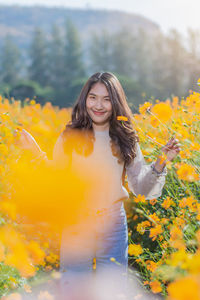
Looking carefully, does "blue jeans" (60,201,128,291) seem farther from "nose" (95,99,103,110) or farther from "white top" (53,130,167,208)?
"nose" (95,99,103,110)

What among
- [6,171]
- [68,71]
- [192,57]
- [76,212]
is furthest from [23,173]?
[68,71]

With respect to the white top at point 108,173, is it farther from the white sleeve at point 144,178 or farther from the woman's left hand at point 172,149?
the woman's left hand at point 172,149

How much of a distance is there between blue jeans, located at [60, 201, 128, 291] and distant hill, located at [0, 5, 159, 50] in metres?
105

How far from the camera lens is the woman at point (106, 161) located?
1.92 meters

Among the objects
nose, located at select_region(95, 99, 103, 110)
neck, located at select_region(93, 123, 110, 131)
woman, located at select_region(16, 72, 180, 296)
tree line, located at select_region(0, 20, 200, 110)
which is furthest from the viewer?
tree line, located at select_region(0, 20, 200, 110)

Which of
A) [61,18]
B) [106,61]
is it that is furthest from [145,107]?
[61,18]

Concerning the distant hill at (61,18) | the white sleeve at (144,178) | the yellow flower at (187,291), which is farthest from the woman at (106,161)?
the distant hill at (61,18)

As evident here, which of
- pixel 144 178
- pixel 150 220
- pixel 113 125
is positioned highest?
pixel 113 125

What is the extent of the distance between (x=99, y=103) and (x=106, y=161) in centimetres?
36

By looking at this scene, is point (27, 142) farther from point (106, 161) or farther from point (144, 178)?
point (144, 178)

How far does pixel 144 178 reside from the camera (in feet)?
6.70

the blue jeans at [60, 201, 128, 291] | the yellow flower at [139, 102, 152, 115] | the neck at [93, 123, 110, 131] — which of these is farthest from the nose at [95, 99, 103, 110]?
the blue jeans at [60, 201, 128, 291]

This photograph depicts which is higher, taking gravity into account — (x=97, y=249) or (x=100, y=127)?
(x=100, y=127)

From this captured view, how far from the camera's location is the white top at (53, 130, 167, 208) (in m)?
2.01
